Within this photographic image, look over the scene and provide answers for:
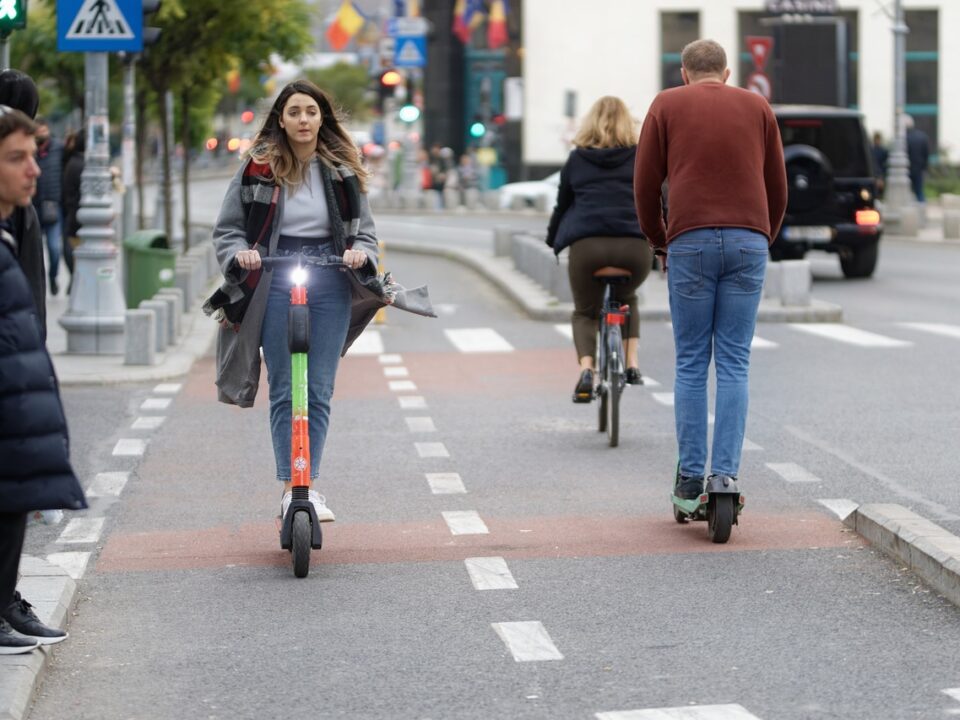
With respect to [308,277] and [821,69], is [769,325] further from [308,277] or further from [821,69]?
[821,69]

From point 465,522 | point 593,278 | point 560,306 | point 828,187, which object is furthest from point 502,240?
point 465,522

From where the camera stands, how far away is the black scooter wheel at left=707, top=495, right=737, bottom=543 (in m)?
7.59

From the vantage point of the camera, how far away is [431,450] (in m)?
10.5

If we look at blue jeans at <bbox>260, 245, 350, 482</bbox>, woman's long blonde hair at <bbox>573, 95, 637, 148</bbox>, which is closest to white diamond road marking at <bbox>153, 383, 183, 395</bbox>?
woman's long blonde hair at <bbox>573, 95, 637, 148</bbox>

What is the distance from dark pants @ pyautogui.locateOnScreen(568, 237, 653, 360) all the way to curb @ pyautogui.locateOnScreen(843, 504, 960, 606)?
3.01 metres

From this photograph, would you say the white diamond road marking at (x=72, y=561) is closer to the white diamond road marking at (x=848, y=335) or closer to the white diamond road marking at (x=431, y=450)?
the white diamond road marking at (x=431, y=450)

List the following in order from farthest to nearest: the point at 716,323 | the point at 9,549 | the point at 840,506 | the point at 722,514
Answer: the point at 840,506, the point at 716,323, the point at 722,514, the point at 9,549

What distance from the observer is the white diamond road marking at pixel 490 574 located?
6895mm

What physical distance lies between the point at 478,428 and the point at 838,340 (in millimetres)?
6582

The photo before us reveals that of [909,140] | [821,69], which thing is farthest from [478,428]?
[909,140]

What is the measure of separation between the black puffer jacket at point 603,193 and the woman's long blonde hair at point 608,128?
0.04 m

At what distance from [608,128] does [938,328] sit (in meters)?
8.58

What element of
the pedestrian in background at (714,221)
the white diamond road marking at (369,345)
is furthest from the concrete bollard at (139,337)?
the pedestrian in background at (714,221)

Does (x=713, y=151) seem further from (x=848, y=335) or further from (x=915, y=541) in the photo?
(x=848, y=335)
